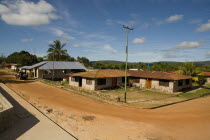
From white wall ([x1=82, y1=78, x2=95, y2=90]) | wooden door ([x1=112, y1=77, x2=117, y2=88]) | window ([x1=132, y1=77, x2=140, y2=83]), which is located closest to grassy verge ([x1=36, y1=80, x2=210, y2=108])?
white wall ([x1=82, y1=78, x2=95, y2=90])

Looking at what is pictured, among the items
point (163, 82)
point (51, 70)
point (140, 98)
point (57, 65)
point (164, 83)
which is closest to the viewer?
point (140, 98)

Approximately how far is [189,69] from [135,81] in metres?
11.9

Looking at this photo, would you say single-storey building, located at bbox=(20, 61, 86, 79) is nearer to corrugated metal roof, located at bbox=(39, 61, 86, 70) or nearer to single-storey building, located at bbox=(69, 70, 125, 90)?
corrugated metal roof, located at bbox=(39, 61, 86, 70)

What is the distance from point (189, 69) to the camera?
3047 cm

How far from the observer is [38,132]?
27.5 feet

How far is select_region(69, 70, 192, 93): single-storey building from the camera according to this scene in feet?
79.6

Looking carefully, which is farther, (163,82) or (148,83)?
(148,83)

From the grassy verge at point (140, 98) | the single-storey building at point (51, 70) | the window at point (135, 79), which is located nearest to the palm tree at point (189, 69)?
the grassy verge at point (140, 98)

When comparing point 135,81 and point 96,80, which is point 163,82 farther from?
point 96,80

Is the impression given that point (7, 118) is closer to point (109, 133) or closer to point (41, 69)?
point (109, 133)

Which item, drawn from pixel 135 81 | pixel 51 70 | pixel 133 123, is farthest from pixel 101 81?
pixel 51 70

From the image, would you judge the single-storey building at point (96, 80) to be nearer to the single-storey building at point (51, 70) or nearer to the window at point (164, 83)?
the window at point (164, 83)

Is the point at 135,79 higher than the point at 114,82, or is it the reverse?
the point at 135,79

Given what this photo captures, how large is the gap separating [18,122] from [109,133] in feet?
20.3
